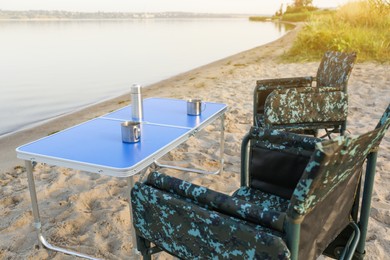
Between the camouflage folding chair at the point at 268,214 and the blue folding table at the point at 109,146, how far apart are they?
1.84 feet

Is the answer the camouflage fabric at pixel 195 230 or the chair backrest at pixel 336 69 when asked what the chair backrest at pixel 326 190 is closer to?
the camouflage fabric at pixel 195 230

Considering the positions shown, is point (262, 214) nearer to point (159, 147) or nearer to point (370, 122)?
point (159, 147)

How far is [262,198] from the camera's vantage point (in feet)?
6.79

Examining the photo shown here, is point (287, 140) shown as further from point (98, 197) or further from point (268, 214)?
point (98, 197)

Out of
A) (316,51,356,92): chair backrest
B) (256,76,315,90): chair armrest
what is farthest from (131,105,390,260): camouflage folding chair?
(316,51,356,92): chair backrest

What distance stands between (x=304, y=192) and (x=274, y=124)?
2035 mm

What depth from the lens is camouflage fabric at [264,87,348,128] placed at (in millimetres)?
3105

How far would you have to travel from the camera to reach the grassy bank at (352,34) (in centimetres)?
990

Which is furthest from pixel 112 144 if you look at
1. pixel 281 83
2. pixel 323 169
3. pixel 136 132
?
pixel 281 83

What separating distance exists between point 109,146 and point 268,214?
134 centimetres

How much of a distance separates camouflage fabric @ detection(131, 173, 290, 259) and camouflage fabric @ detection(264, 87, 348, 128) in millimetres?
1814

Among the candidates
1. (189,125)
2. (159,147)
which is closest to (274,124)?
(189,125)

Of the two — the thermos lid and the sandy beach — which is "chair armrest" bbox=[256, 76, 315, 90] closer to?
the sandy beach

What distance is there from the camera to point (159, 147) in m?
2.29
